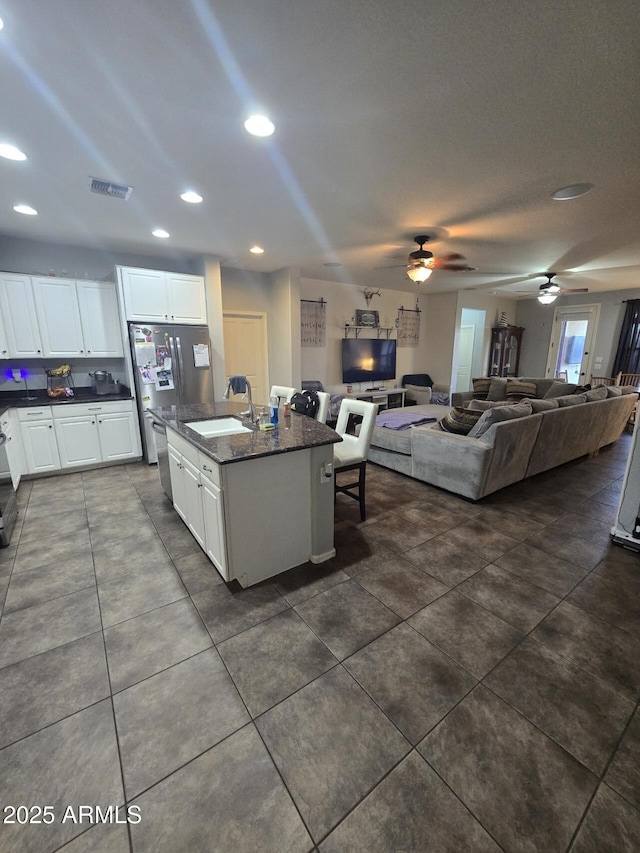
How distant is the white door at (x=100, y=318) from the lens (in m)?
4.18

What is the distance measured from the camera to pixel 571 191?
8.75ft

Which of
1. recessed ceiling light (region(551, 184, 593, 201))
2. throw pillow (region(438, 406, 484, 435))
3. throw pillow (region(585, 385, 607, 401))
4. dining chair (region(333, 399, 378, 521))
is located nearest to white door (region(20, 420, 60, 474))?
dining chair (region(333, 399, 378, 521))

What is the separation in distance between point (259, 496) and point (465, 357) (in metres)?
8.16

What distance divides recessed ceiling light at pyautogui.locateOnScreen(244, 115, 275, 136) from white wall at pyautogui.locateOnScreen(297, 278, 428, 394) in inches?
169

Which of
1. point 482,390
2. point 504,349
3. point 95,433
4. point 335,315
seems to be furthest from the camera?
point 504,349

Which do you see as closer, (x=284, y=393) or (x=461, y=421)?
(x=461, y=421)

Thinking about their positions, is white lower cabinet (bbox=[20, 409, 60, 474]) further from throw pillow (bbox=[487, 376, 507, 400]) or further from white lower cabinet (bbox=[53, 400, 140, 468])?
throw pillow (bbox=[487, 376, 507, 400])

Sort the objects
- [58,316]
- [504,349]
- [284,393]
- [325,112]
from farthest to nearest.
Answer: [504,349]
[58,316]
[284,393]
[325,112]

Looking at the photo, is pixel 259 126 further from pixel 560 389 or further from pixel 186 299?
pixel 560 389

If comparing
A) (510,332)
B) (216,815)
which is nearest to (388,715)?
(216,815)

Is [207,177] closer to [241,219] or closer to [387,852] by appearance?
[241,219]

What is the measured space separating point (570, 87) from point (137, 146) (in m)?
2.30

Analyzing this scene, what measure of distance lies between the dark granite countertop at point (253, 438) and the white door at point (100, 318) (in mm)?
1849

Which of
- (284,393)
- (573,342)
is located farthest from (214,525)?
(573,342)
